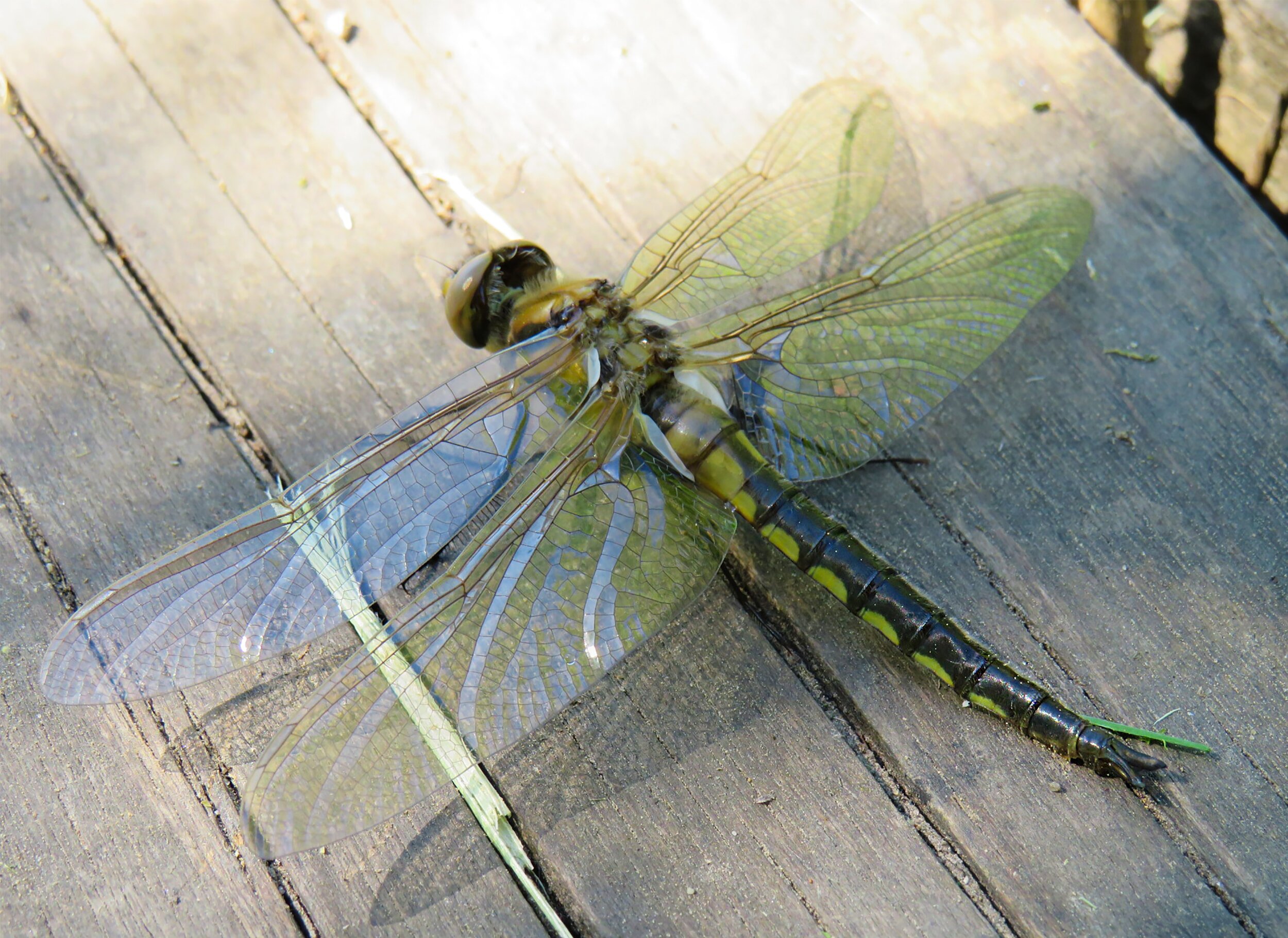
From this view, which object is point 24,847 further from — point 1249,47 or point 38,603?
point 1249,47

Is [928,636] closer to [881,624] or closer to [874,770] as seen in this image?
[881,624]

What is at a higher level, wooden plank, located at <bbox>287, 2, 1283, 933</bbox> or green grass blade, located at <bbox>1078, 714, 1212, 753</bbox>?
wooden plank, located at <bbox>287, 2, 1283, 933</bbox>

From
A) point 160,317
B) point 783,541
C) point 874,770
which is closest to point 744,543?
point 783,541

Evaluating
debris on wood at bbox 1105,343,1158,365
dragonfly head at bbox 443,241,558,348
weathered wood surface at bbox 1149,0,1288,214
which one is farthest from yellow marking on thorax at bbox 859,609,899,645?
weathered wood surface at bbox 1149,0,1288,214

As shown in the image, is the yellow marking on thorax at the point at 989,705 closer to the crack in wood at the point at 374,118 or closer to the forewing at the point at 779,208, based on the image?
the forewing at the point at 779,208

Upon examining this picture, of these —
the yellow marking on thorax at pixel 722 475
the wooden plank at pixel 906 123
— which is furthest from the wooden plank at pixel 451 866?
the wooden plank at pixel 906 123

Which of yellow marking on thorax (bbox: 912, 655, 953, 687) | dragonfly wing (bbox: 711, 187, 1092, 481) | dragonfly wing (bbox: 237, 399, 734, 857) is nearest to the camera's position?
dragonfly wing (bbox: 237, 399, 734, 857)

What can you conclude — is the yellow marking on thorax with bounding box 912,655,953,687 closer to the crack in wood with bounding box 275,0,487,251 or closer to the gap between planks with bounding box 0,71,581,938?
the gap between planks with bounding box 0,71,581,938
